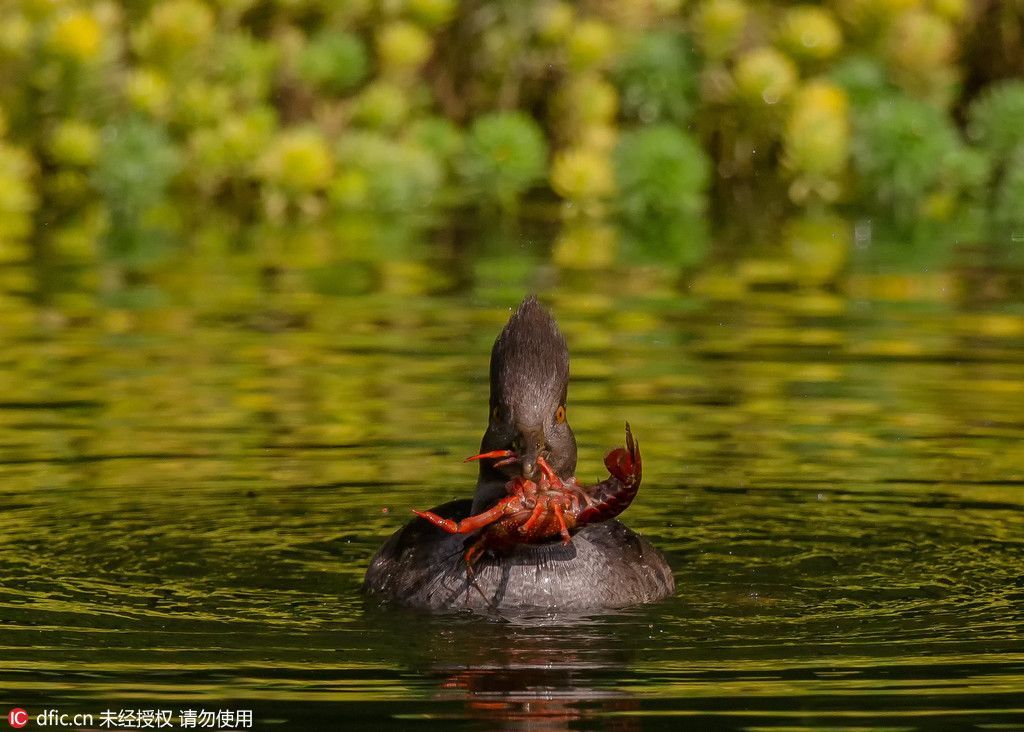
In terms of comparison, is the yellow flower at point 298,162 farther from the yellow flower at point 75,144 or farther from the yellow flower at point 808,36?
the yellow flower at point 808,36

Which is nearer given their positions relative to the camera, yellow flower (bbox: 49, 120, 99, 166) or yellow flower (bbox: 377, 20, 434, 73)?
yellow flower (bbox: 49, 120, 99, 166)

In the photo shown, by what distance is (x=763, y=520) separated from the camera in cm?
815

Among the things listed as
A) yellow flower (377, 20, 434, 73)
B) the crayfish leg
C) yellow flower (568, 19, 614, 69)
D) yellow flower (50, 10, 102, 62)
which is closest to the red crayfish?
the crayfish leg

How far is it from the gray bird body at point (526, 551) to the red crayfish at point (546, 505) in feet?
0.20

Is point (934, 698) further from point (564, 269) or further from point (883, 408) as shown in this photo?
point (564, 269)

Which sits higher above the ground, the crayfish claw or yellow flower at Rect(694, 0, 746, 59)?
yellow flower at Rect(694, 0, 746, 59)

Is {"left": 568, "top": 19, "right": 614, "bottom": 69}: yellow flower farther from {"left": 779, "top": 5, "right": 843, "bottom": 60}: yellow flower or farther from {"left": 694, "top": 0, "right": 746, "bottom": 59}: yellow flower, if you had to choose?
{"left": 779, "top": 5, "right": 843, "bottom": 60}: yellow flower

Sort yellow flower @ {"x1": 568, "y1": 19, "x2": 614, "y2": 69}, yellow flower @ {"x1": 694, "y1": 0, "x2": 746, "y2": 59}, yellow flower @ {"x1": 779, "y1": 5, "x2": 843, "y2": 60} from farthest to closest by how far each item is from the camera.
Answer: yellow flower @ {"x1": 779, "y1": 5, "x2": 843, "y2": 60}
yellow flower @ {"x1": 694, "y1": 0, "x2": 746, "y2": 59}
yellow flower @ {"x1": 568, "y1": 19, "x2": 614, "y2": 69}

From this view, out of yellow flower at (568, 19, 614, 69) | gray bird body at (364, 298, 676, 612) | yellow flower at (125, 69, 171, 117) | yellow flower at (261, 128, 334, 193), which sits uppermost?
yellow flower at (568, 19, 614, 69)

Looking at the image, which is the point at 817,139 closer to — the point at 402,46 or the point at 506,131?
the point at 506,131

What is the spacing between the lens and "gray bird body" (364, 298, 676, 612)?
6.59 m

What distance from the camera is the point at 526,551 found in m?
6.83

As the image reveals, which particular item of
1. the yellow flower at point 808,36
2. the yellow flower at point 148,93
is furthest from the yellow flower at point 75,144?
the yellow flower at point 808,36

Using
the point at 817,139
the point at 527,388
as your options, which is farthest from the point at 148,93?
the point at 527,388
